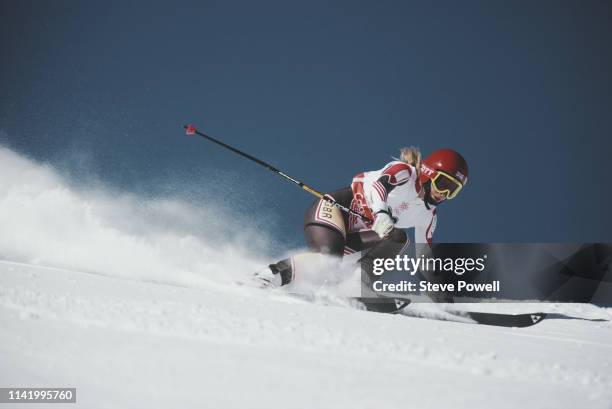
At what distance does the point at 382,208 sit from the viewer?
3.44 meters

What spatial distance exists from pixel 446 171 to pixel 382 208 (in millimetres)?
652

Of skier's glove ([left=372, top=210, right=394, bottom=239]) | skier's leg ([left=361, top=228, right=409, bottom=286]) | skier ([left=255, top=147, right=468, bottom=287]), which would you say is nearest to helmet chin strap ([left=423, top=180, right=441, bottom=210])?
skier ([left=255, top=147, right=468, bottom=287])

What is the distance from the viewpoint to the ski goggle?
368 centimetres

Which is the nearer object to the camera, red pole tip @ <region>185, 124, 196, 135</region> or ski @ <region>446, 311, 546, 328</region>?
ski @ <region>446, 311, 546, 328</region>

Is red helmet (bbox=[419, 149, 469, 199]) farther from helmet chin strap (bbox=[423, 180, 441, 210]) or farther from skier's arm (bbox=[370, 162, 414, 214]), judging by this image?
skier's arm (bbox=[370, 162, 414, 214])

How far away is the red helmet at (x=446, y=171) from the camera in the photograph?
→ 3.67 meters

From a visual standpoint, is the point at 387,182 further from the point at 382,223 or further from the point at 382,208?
the point at 382,223

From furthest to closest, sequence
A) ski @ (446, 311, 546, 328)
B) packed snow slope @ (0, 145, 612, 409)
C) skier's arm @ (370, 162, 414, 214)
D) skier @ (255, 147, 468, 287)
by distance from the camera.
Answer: skier @ (255, 147, 468, 287)
skier's arm @ (370, 162, 414, 214)
ski @ (446, 311, 546, 328)
packed snow slope @ (0, 145, 612, 409)

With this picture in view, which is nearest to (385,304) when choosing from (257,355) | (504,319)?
(504,319)

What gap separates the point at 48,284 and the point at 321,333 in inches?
58.6

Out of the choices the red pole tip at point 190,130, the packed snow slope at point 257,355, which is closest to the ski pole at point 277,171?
the red pole tip at point 190,130

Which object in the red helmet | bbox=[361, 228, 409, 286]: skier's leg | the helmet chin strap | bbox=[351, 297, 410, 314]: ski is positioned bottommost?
bbox=[351, 297, 410, 314]: ski

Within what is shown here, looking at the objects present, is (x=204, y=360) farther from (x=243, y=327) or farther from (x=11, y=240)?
(x=11, y=240)

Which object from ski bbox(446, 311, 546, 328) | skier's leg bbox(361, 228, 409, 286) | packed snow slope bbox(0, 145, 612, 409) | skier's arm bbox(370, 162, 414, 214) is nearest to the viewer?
packed snow slope bbox(0, 145, 612, 409)
